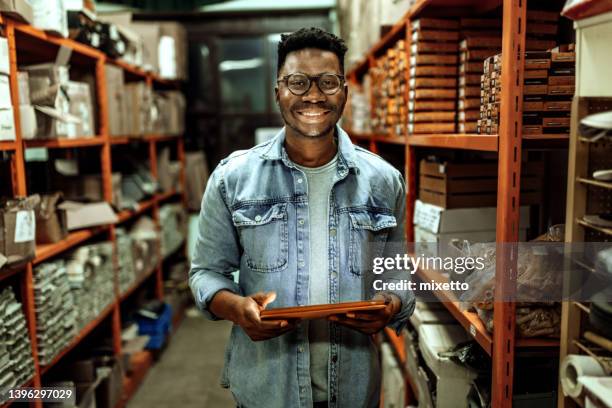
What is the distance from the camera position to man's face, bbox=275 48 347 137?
1.42m

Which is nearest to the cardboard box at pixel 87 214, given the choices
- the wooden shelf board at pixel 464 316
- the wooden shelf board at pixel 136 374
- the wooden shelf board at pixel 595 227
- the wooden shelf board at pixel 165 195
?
the wooden shelf board at pixel 136 374

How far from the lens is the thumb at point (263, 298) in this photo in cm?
135

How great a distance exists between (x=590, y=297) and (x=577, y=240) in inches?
5.0

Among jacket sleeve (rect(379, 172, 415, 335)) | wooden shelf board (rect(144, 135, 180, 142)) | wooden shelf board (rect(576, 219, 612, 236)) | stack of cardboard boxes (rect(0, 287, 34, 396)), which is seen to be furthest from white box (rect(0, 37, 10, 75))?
wooden shelf board (rect(144, 135, 180, 142))

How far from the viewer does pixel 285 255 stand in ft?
4.83

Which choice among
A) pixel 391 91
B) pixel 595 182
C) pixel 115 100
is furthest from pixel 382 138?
pixel 595 182

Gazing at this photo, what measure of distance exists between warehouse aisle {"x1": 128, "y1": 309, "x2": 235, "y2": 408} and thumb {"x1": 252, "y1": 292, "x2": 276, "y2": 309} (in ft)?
7.53

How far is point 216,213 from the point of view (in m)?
1.50

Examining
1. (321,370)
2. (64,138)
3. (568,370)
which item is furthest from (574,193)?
(64,138)

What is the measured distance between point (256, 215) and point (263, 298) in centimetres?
24

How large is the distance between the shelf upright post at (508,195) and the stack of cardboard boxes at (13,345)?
169cm

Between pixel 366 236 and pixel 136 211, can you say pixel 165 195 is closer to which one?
pixel 136 211

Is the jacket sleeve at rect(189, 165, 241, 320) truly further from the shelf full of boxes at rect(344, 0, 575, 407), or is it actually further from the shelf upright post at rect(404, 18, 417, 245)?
the shelf upright post at rect(404, 18, 417, 245)

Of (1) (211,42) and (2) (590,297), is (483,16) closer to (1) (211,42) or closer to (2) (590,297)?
(2) (590,297)
